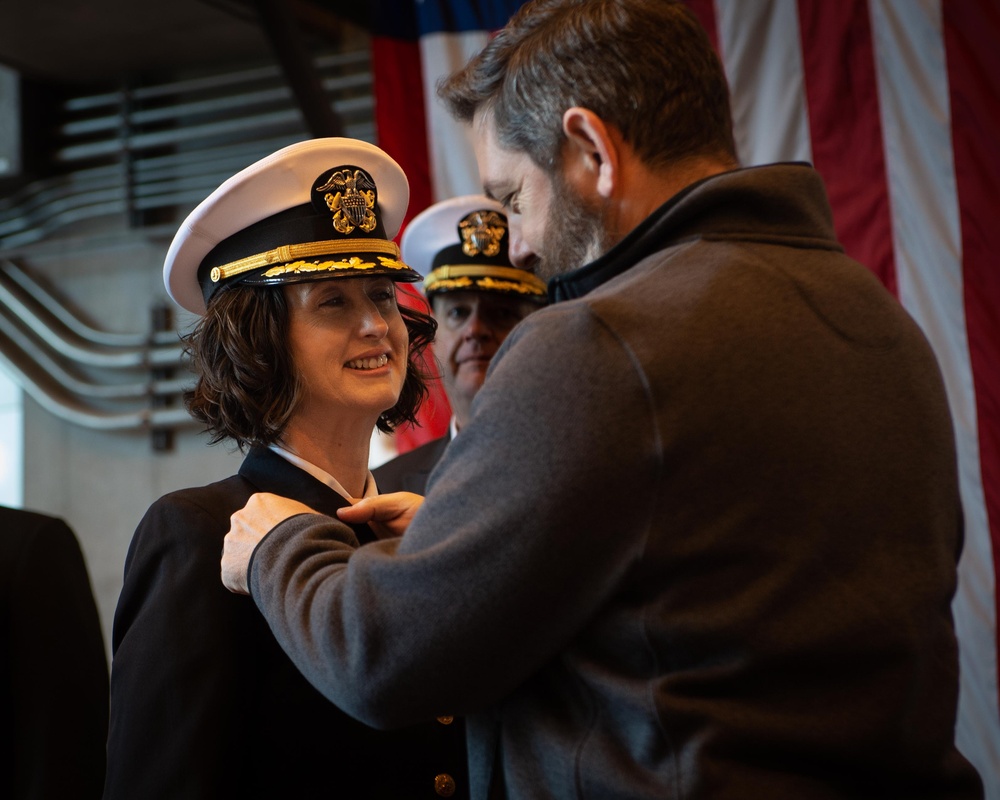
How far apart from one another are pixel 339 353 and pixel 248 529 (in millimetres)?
516

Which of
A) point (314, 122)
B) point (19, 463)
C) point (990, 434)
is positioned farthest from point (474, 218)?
point (19, 463)

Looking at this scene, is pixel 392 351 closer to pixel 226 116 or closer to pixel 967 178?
pixel 967 178

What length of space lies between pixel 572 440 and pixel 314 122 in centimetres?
300

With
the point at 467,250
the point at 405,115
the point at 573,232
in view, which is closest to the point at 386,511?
the point at 573,232

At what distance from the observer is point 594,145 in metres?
1.25

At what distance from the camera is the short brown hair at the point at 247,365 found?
68.1 inches

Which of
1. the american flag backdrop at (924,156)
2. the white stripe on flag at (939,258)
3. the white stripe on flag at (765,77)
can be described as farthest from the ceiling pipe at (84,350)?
the white stripe on flag at (939,258)

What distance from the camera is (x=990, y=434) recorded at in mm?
3146

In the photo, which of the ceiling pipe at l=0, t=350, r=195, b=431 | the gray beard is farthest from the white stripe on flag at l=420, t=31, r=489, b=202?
the gray beard

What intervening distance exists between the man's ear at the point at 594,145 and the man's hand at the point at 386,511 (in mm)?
497

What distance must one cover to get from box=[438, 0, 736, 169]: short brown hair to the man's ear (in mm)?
16

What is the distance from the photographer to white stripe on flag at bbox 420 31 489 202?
12.7ft

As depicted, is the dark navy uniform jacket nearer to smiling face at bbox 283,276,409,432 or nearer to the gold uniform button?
the gold uniform button

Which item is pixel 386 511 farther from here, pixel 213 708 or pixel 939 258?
pixel 939 258
